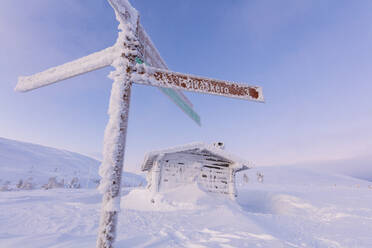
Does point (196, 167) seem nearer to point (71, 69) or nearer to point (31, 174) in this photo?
point (71, 69)

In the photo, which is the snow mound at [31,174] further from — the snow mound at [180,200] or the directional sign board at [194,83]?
the directional sign board at [194,83]

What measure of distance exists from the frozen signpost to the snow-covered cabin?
7221 mm

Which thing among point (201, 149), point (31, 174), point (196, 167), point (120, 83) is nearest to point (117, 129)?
point (120, 83)

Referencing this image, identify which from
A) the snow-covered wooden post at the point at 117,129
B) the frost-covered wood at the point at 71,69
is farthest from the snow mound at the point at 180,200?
the frost-covered wood at the point at 71,69

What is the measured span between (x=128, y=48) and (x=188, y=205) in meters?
6.87

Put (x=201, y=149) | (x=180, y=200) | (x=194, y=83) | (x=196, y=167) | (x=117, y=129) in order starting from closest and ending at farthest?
(x=117, y=129) → (x=194, y=83) → (x=180, y=200) → (x=201, y=149) → (x=196, y=167)

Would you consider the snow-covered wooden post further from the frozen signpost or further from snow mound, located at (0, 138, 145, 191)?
snow mound, located at (0, 138, 145, 191)

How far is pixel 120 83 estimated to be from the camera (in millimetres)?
2092

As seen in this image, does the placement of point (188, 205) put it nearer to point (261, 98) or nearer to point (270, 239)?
point (270, 239)

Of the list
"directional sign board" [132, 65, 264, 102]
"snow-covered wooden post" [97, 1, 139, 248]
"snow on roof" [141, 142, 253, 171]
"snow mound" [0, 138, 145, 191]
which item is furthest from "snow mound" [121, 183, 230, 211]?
"snow mound" [0, 138, 145, 191]

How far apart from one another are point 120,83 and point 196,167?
27.4ft

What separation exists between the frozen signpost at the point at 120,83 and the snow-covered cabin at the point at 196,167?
23.7 ft

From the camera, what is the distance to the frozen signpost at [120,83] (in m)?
1.89

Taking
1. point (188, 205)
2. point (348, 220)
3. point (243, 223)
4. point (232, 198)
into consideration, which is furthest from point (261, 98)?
point (232, 198)
